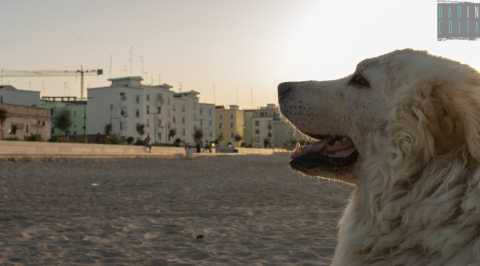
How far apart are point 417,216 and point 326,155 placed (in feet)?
3.15

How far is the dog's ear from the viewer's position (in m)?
2.87

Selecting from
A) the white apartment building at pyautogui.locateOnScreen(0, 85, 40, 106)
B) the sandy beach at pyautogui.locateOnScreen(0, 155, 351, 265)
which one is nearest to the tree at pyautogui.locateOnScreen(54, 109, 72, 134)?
the white apartment building at pyautogui.locateOnScreen(0, 85, 40, 106)

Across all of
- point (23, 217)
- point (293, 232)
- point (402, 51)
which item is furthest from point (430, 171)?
point (23, 217)

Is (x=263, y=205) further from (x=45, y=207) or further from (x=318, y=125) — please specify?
(x=318, y=125)

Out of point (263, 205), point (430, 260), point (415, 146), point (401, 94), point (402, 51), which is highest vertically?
point (402, 51)

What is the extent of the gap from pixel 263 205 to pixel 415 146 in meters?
9.17

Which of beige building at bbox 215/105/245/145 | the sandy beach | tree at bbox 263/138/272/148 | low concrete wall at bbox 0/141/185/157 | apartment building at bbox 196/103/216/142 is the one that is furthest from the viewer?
tree at bbox 263/138/272/148

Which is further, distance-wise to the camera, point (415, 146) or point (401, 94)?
point (401, 94)

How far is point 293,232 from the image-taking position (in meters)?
8.32

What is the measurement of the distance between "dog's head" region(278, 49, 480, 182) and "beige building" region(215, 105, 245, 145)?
563 feet

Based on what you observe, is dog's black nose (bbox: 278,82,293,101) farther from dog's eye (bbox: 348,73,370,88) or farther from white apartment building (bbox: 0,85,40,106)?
white apartment building (bbox: 0,85,40,106)

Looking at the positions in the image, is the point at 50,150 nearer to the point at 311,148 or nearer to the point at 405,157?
the point at 311,148

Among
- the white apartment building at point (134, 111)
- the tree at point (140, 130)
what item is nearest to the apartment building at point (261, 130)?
the white apartment building at point (134, 111)

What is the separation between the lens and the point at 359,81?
3678 mm
